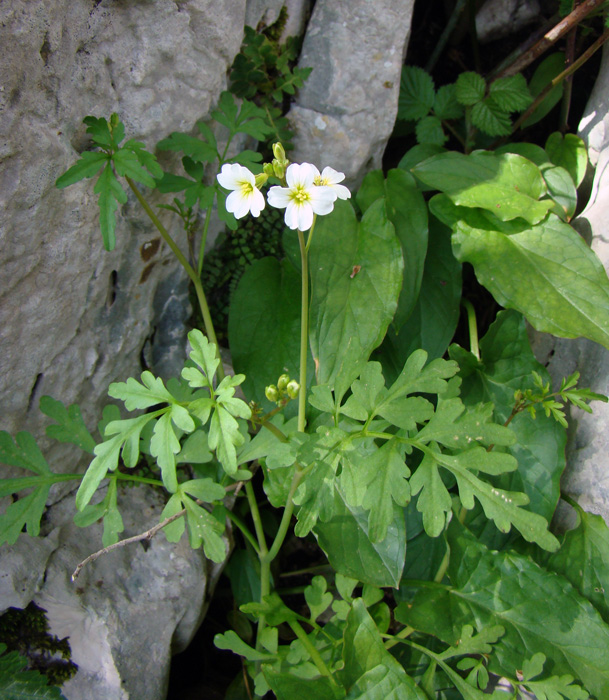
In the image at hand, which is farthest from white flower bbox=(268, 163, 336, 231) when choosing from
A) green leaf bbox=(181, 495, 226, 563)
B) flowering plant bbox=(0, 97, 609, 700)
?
green leaf bbox=(181, 495, 226, 563)

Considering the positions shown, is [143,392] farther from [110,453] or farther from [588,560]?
[588,560]

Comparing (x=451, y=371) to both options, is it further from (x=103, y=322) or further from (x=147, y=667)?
(x=147, y=667)

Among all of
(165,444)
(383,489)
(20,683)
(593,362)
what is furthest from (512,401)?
(20,683)

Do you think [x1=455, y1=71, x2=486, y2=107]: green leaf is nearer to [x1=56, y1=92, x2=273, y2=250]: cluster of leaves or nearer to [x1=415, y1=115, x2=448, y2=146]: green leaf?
[x1=415, y1=115, x2=448, y2=146]: green leaf

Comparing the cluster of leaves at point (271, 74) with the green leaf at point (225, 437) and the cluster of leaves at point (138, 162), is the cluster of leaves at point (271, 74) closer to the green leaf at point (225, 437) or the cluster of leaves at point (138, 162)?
the cluster of leaves at point (138, 162)

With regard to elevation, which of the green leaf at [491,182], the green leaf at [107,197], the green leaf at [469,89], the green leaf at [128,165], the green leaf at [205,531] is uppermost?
the green leaf at [128,165]

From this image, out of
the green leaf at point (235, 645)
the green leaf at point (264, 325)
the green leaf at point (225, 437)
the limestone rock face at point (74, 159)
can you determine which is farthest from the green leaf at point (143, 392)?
the green leaf at point (235, 645)

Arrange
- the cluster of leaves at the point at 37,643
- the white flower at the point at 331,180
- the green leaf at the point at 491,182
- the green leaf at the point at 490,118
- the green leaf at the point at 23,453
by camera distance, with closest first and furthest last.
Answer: the white flower at the point at 331,180
the green leaf at the point at 23,453
the cluster of leaves at the point at 37,643
the green leaf at the point at 491,182
the green leaf at the point at 490,118
